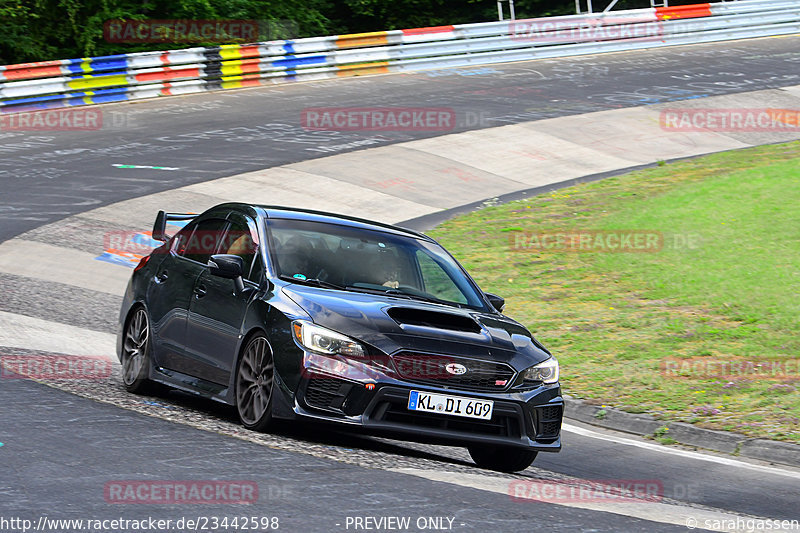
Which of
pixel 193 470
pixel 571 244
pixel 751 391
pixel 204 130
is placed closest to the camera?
pixel 193 470

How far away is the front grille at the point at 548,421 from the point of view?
24.8ft

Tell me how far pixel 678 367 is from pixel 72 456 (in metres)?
6.37

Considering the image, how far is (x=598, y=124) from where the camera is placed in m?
26.2

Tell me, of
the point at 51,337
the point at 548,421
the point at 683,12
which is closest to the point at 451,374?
the point at 548,421

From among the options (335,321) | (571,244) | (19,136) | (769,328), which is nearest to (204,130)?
(19,136)

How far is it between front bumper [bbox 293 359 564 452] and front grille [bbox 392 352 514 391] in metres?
0.05

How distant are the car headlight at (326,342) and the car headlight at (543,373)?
1160mm

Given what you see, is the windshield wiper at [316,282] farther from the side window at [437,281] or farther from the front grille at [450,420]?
the front grille at [450,420]

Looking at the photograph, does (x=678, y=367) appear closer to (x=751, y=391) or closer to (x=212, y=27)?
(x=751, y=391)

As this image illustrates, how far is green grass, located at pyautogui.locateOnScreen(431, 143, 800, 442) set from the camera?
10.3 metres

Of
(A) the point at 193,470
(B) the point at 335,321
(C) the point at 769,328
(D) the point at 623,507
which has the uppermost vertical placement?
(B) the point at 335,321

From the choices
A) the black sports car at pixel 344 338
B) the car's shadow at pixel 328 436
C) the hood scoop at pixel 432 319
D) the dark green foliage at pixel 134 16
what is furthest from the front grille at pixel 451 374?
the dark green foliage at pixel 134 16

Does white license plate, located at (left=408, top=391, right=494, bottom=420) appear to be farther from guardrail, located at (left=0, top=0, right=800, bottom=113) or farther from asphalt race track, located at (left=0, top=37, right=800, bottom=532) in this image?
guardrail, located at (left=0, top=0, right=800, bottom=113)

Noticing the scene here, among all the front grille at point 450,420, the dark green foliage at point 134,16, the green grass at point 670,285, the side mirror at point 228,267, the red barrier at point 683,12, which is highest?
the dark green foliage at point 134,16
